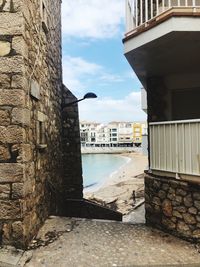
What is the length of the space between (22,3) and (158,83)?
4.80 meters

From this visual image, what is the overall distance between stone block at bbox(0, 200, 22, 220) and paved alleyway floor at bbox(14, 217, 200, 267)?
638 mm

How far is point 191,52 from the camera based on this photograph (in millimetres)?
6828

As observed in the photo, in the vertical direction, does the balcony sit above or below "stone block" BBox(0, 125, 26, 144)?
above

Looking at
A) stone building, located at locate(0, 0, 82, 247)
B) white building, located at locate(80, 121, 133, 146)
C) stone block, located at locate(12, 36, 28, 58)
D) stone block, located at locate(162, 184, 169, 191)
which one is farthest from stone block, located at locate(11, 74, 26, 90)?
white building, located at locate(80, 121, 133, 146)

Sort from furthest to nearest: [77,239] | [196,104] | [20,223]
A: [196,104] → [77,239] → [20,223]

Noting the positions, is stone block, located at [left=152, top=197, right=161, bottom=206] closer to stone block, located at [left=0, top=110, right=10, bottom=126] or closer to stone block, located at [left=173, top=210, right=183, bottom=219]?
stone block, located at [left=173, top=210, right=183, bottom=219]

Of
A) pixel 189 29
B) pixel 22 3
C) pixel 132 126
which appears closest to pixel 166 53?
pixel 189 29

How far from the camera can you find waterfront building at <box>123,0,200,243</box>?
→ 18.5ft

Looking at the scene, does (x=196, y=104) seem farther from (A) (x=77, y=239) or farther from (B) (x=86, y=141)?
(B) (x=86, y=141)

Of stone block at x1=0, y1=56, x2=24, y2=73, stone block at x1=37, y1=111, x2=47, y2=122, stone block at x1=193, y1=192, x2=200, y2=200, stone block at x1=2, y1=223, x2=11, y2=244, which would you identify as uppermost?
stone block at x1=0, y1=56, x2=24, y2=73

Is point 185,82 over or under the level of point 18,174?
over

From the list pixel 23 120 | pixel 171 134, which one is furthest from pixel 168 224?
pixel 23 120

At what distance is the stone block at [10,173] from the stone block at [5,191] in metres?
0.08

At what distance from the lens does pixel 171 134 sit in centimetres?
616
